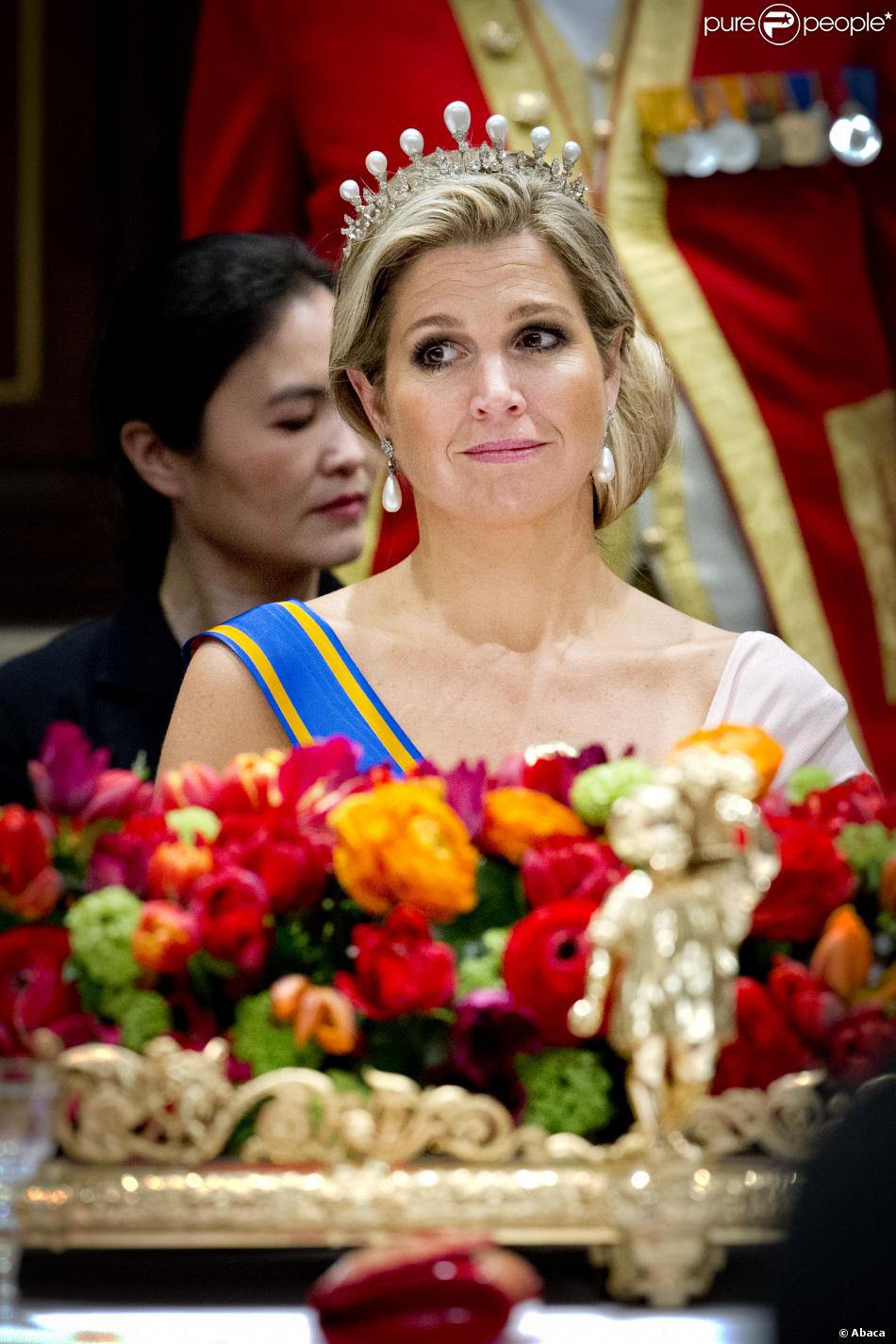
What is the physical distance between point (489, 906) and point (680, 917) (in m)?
0.22

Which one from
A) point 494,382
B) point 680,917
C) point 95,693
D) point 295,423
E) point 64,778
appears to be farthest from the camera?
point 295,423

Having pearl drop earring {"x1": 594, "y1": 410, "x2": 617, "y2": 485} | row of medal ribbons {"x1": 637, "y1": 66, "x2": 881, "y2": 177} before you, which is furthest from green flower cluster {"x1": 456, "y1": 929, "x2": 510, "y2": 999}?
row of medal ribbons {"x1": 637, "y1": 66, "x2": 881, "y2": 177}

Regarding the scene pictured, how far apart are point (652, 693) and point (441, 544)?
0.22 m

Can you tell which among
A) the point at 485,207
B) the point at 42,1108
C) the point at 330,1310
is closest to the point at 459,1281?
the point at 330,1310

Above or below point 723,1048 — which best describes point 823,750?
above

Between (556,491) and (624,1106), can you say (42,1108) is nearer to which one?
(624,1106)

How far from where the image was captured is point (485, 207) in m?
1.70

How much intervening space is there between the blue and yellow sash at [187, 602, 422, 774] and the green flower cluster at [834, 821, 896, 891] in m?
0.47

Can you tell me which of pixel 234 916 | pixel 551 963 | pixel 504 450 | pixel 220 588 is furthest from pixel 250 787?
pixel 220 588

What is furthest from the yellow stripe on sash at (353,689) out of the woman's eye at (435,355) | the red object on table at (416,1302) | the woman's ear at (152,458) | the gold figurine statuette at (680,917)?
the red object on table at (416,1302)

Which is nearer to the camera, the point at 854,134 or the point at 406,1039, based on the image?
the point at 406,1039

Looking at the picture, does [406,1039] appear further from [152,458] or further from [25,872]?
[152,458]

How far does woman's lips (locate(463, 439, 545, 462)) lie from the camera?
5.41ft

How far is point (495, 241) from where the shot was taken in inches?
67.1
